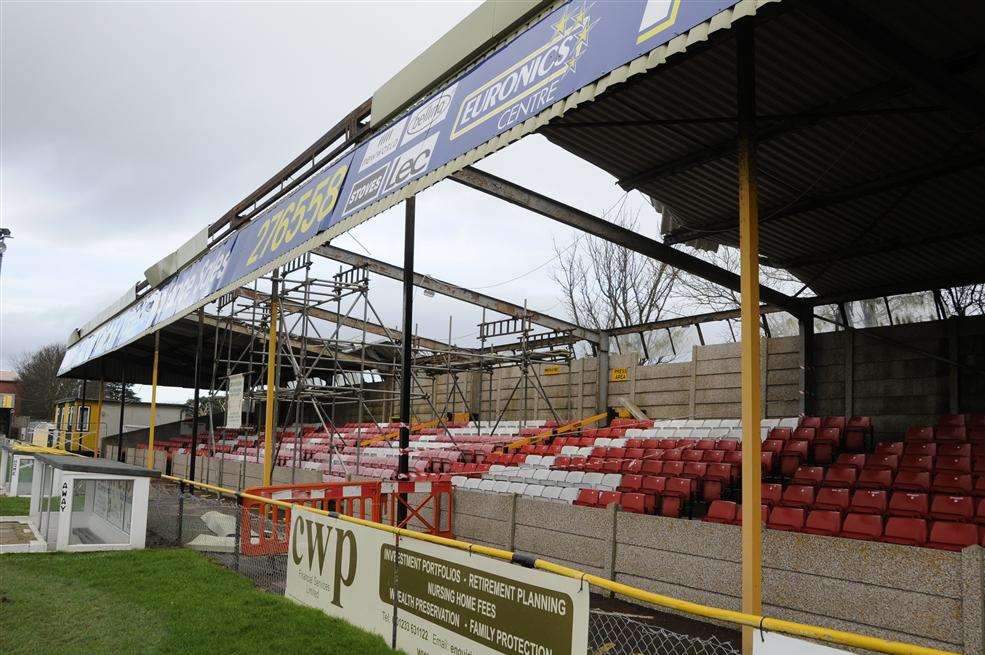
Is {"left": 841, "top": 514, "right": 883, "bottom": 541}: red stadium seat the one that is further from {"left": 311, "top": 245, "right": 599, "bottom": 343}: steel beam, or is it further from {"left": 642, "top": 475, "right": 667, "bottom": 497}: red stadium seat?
{"left": 311, "top": 245, "right": 599, "bottom": 343}: steel beam

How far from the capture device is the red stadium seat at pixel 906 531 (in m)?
7.78

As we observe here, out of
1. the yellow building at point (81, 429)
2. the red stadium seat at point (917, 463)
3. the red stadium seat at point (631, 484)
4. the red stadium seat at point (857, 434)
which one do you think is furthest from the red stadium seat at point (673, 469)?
the yellow building at point (81, 429)

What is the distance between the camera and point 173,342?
3356cm

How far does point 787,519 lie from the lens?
347 inches

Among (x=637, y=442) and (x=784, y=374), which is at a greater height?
(x=784, y=374)

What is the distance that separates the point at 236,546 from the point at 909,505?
8621 millimetres

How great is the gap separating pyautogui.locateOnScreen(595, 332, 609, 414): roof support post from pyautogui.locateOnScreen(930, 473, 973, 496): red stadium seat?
12857 mm

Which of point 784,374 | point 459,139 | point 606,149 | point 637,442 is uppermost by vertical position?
point 606,149

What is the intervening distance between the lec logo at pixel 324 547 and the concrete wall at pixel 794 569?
12.2 ft

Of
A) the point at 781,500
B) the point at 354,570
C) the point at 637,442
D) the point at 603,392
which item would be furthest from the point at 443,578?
the point at 603,392

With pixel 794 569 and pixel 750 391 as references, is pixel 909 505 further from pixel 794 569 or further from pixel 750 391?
pixel 750 391

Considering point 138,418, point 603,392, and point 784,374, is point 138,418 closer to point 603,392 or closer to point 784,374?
point 603,392

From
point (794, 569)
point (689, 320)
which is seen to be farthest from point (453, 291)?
point (794, 569)

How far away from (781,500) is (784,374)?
7.90 m
